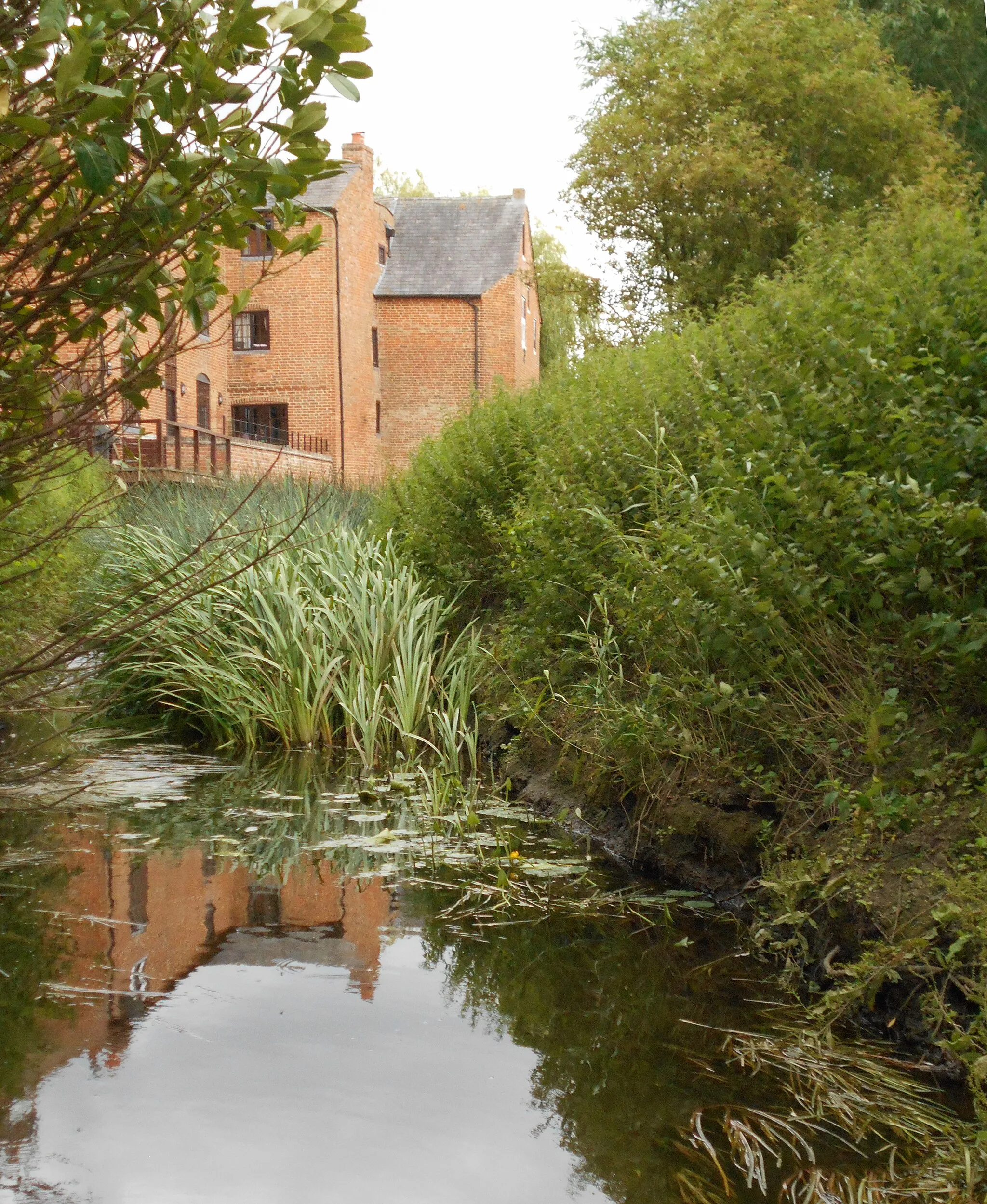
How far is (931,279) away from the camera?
491 cm

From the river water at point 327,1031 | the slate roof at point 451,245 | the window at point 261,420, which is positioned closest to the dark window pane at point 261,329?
the window at point 261,420

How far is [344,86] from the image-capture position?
89.4 inches

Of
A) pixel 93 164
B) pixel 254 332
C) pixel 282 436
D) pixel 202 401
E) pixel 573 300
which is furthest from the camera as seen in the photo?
pixel 254 332

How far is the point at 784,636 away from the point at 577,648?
2389 millimetres

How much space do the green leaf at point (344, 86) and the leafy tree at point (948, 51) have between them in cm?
2373

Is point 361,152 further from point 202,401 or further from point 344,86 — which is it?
point 344,86

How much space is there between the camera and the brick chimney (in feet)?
112

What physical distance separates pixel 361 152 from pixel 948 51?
17.0 meters

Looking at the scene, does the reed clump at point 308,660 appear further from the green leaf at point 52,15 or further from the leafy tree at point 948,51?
the leafy tree at point 948,51

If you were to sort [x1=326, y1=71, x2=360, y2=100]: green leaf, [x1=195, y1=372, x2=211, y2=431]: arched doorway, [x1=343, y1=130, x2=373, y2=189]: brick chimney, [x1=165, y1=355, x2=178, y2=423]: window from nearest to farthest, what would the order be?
1. [x1=326, y1=71, x2=360, y2=100]: green leaf
2. [x1=165, y1=355, x2=178, y2=423]: window
3. [x1=195, y1=372, x2=211, y2=431]: arched doorway
4. [x1=343, y1=130, x2=373, y2=189]: brick chimney

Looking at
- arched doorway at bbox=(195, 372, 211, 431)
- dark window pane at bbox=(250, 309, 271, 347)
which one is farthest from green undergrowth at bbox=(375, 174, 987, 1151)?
dark window pane at bbox=(250, 309, 271, 347)

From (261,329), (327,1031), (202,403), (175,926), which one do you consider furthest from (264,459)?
(327,1031)

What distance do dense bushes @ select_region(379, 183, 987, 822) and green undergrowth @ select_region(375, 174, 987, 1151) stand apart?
0.02 meters

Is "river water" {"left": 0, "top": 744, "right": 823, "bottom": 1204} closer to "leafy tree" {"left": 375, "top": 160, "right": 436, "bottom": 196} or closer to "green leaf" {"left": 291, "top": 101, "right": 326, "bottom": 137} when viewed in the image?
"green leaf" {"left": 291, "top": 101, "right": 326, "bottom": 137}
